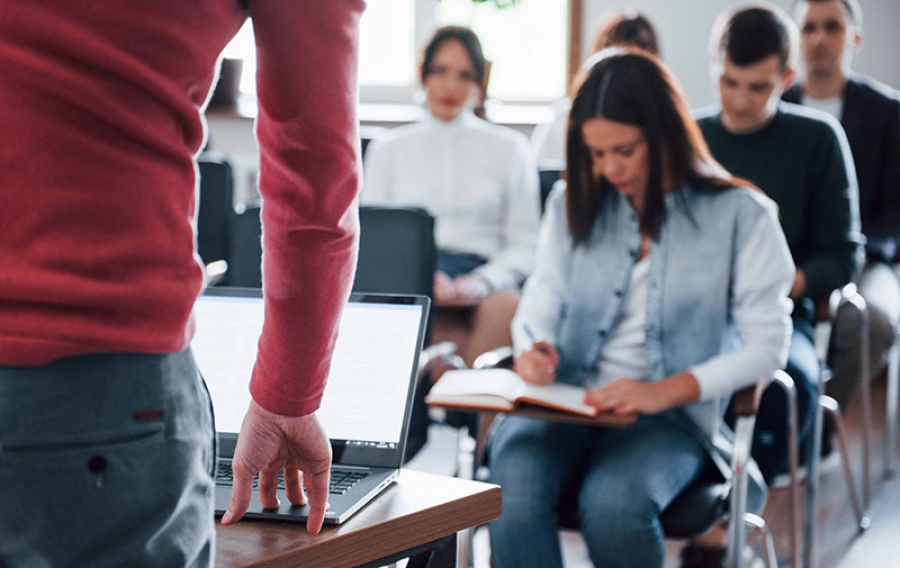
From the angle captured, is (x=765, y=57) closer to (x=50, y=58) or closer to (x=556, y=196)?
(x=556, y=196)

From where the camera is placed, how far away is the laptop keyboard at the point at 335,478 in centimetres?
104

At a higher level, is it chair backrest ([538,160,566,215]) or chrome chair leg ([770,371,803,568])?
chair backrest ([538,160,566,215])

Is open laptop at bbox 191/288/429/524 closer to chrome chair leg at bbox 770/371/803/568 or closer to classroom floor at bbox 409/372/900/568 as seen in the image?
chrome chair leg at bbox 770/371/803/568

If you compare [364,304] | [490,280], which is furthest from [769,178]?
[364,304]

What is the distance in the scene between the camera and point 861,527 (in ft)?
9.71

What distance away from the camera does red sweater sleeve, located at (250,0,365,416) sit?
715 millimetres

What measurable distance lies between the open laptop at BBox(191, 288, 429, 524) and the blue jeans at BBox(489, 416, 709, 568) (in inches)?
27.3

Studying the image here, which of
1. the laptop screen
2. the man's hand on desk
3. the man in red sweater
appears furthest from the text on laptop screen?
the man in red sweater

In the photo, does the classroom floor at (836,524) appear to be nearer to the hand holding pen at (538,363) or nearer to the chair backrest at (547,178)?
the hand holding pen at (538,363)

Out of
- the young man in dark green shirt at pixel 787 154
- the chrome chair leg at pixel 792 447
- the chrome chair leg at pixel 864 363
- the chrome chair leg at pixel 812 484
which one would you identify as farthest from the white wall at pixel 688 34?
the chrome chair leg at pixel 792 447

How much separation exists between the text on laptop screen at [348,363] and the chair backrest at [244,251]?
53 centimetres

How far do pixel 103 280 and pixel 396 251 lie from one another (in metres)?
1.32

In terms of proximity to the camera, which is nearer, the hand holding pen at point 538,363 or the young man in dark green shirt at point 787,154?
→ the hand holding pen at point 538,363

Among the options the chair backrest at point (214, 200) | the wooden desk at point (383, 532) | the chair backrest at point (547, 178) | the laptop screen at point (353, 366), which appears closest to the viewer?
the wooden desk at point (383, 532)
